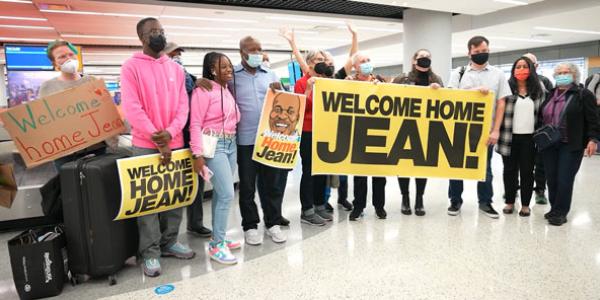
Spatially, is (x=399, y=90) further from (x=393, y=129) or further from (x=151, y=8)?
(x=151, y=8)

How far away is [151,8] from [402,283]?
7.28 m

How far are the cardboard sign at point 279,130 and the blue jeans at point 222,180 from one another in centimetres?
21

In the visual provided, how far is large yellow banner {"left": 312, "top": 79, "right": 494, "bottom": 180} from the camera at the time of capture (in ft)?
11.2

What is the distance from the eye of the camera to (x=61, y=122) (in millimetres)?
2545

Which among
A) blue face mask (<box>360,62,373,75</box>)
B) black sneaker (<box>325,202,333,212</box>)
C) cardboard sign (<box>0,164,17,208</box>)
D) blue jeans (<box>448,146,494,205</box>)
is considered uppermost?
blue face mask (<box>360,62,373,75</box>)

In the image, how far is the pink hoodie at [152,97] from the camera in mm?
2430

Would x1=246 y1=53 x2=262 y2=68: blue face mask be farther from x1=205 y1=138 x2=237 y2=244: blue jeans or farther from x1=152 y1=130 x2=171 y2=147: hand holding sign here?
x1=152 y1=130 x2=171 y2=147: hand holding sign

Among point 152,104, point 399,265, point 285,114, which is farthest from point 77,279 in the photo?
point 399,265

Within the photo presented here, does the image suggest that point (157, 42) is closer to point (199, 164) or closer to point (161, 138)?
point (161, 138)

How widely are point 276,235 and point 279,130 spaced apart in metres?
0.85

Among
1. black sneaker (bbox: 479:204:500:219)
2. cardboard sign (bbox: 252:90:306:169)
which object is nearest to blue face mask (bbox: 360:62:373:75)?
cardboard sign (bbox: 252:90:306:169)

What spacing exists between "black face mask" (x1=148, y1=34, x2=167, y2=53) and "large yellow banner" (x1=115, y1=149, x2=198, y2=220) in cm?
66

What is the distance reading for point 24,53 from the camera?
290 inches

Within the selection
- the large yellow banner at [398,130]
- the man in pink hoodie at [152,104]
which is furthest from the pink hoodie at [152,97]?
the large yellow banner at [398,130]
